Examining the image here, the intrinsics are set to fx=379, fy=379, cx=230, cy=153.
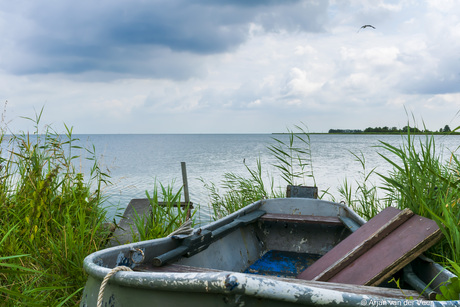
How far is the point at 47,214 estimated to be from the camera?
12.6 ft

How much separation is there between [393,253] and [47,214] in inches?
127

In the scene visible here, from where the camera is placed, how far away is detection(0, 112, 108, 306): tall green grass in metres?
3.26

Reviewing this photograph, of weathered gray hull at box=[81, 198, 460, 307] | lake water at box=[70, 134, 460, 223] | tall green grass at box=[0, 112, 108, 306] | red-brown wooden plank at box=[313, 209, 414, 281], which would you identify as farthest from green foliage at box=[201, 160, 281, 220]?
red-brown wooden plank at box=[313, 209, 414, 281]

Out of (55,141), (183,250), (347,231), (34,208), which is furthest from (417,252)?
(55,141)

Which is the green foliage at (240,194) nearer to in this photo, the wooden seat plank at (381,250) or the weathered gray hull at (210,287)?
the weathered gray hull at (210,287)

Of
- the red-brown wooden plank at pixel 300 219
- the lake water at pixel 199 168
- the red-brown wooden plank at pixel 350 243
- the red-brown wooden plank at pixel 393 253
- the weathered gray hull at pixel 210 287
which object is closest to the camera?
the weathered gray hull at pixel 210 287

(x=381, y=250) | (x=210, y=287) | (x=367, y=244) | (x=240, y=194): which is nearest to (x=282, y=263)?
(x=367, y=244)

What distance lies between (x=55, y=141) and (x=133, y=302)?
10.7ft

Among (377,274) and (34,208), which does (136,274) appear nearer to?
(377,274)

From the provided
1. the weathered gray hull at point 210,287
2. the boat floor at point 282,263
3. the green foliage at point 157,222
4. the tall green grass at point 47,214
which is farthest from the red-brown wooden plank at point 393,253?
the tall green grass at point 47,214

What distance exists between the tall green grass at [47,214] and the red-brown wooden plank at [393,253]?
7.29 feet

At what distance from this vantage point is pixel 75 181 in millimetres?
4453

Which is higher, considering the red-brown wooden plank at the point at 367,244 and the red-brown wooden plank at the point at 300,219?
the red-brown wooden plank at the point at 367,244

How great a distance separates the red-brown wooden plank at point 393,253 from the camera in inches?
90.6
